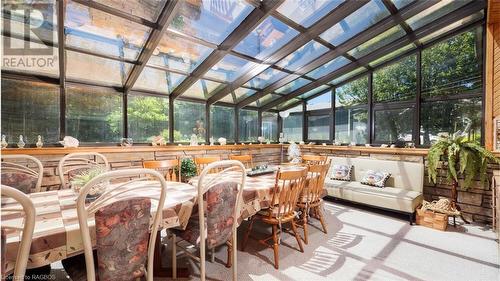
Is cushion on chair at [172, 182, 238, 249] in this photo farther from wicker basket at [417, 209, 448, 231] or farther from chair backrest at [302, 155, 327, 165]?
wicker basket at [417, 209, 448, 231]

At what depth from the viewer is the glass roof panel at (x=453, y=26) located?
3.43m

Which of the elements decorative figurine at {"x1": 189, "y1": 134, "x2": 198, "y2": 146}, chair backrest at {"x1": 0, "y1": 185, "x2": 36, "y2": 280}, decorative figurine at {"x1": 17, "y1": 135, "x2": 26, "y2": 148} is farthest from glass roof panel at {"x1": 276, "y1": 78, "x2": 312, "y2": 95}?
chair backrest at {"x1": 0, "y1": 185, "x2": 36, "y2": 280}

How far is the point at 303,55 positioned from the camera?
4.06 metres

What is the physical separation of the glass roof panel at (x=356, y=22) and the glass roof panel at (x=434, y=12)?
58 cm

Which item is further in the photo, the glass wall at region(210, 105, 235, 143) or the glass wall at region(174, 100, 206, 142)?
the glass wall at region(210, 105, 235, 143)

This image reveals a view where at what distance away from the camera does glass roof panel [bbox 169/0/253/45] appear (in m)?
2.75

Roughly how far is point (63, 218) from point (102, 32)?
2.38 m

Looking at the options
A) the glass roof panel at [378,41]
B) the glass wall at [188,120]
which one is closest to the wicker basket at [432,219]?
the glass roof panel at [378,41]

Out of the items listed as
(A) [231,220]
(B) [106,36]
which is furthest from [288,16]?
(A) [231,220]

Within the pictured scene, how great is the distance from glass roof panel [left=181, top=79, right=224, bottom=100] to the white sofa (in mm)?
2983

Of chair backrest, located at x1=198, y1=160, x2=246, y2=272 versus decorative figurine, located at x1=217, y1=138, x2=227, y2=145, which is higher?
decorative figurine, located at x1=217, y1=138, x2=227, y2=145

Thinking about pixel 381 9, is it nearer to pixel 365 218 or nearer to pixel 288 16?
pixel 288 16

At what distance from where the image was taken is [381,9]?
318 cm

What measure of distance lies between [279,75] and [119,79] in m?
2.90
